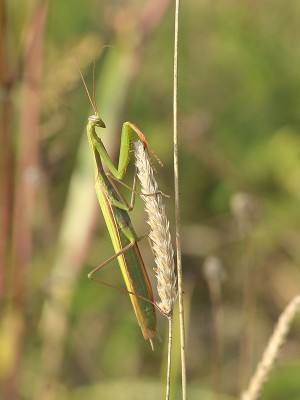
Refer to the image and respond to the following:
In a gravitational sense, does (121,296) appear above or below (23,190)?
below

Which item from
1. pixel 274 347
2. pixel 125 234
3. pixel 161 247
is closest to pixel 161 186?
pixel 125 234

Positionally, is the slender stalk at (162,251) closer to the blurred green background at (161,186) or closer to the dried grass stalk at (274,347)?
the dried grass stalk at (274,347)

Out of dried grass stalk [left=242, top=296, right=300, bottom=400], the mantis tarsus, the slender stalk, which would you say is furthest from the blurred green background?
the slender stalk

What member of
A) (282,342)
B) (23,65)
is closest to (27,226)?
(23,65)

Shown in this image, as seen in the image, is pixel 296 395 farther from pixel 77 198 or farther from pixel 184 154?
pixel 184 154

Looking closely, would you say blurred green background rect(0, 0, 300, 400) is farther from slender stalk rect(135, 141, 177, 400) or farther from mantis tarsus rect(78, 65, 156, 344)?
slender stalk rect(135, 141, 177, 400)
